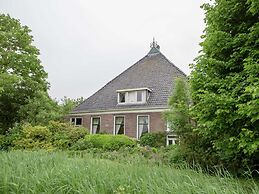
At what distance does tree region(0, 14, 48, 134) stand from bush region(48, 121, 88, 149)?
4.03 meters

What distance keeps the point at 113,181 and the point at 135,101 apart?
51.7ft

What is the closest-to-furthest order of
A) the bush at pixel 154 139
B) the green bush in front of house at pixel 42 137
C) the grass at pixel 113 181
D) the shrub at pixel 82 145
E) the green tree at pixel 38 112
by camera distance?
the grass at pixel 113 181, the shrub at pixel 82 145, the green bush in front of house at pixel 42 137, the green tree at pixel 38 112, the bush at pixel 154 139

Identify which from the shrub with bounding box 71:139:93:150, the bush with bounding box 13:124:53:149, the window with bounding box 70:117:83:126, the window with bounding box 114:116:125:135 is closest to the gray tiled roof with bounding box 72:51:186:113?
the window with bounding box 70:117:83:126

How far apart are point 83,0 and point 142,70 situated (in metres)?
9.69

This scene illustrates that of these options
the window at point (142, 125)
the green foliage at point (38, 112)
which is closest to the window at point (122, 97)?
the window at point (142, 125)

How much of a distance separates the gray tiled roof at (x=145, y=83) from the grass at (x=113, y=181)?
13.6m

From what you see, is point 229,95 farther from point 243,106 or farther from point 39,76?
point 39,76

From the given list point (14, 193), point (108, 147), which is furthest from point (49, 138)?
point (14, 193)

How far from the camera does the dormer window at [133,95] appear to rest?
19.1 metres

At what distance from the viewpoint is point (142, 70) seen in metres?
21.5

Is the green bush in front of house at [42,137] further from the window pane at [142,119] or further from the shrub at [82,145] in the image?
the window pane at [142,119]

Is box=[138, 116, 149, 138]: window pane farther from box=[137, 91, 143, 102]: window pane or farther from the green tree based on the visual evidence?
the green tree

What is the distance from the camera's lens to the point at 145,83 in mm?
20047

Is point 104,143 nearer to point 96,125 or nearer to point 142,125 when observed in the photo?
point 142,125
